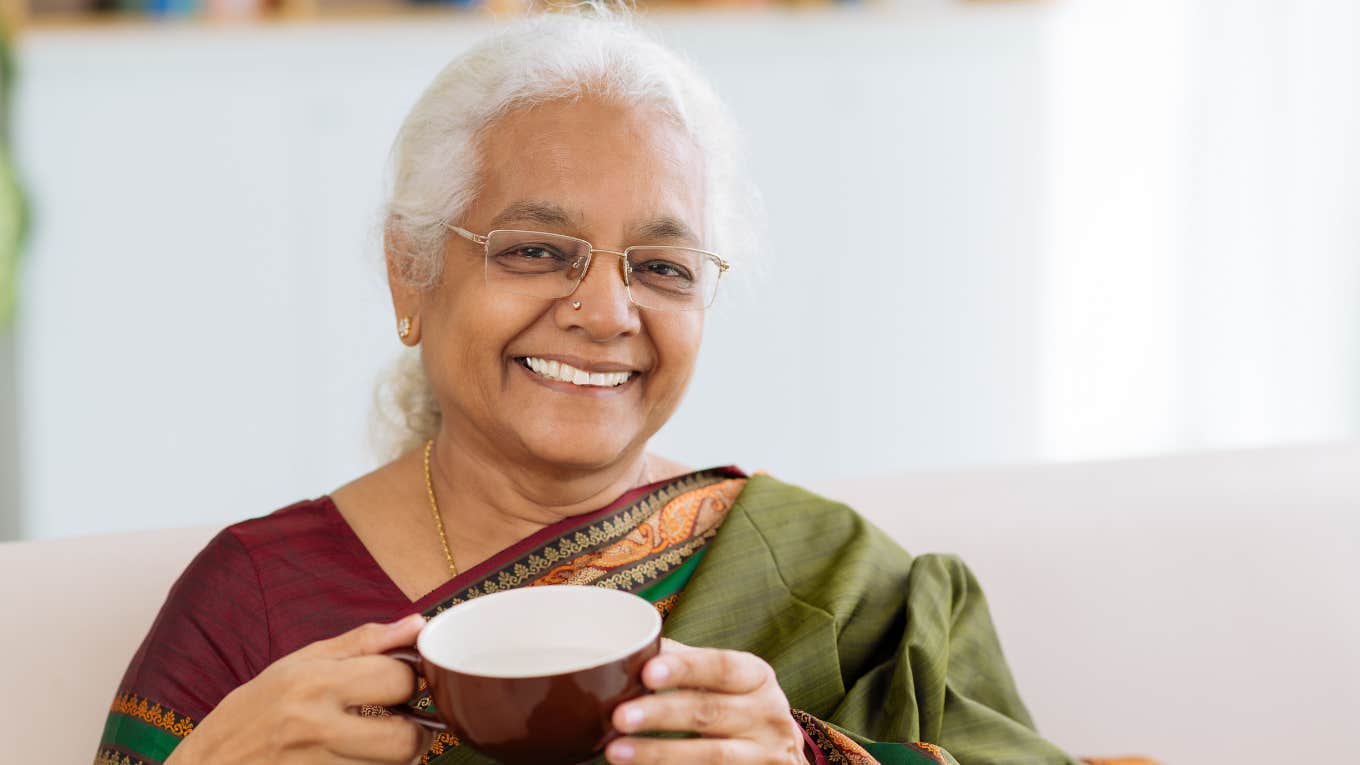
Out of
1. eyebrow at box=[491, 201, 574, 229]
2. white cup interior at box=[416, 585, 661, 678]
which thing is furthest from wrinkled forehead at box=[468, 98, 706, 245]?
white cup interior at box=[416, 585, 661, 678]

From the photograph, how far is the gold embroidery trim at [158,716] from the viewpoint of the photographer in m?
1.23

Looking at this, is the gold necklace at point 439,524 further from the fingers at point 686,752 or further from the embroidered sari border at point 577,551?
the fingers at point 686,752

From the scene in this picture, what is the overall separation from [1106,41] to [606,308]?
11.2 ft

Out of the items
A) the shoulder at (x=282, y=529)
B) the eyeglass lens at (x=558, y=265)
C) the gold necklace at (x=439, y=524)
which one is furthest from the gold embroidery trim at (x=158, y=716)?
the eyeglass lens at (x=558, y=265)

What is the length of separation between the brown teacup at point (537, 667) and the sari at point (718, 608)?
1.01ft

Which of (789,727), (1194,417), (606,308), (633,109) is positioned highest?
(633,109)

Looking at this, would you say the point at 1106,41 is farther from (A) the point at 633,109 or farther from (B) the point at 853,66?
(A) the point at 633,109

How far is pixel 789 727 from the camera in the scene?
1.05 m

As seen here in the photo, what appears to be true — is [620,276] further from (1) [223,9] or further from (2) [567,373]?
(1) [223,9]

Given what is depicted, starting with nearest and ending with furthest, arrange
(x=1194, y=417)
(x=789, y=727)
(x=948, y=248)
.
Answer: (x=789, y=727)
(x=948, y=248)
(x=1194, y=417)

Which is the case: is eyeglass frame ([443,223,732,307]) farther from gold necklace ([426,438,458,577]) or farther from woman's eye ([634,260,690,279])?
gold necklace ([426,438,458,577])

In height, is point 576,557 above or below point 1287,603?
above

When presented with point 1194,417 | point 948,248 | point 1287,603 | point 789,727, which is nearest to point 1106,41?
point 948,248

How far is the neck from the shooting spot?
146 centimetres
